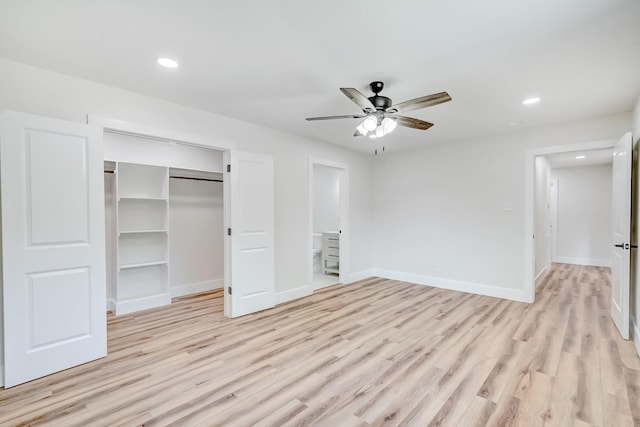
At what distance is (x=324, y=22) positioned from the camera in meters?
1.88

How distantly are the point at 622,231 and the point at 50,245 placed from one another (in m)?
5.41

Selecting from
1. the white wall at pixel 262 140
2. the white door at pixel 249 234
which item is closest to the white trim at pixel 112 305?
the white door at pixel 249 234

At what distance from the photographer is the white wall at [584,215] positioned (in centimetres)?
695

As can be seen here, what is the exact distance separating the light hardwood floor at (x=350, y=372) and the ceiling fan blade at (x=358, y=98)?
223cm

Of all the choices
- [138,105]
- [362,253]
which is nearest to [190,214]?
[138,105]

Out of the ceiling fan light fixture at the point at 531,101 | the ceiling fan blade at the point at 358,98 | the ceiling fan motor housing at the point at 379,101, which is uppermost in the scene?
the ceiling fan light fixture at the point at 531,101

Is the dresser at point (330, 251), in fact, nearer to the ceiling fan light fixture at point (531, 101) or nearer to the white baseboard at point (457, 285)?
the white baseboard at point (457, 285)

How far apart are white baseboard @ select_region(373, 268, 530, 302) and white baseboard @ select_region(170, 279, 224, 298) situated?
3.04 m

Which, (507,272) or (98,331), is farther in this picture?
(507,272)

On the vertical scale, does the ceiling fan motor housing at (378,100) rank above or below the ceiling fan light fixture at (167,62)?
below

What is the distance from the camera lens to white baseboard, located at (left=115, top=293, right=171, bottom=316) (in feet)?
12.7

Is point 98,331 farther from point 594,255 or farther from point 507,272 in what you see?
point 594,255

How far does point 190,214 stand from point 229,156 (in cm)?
162

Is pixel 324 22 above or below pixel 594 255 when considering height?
above
